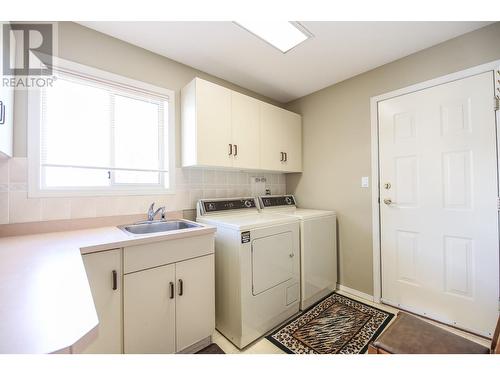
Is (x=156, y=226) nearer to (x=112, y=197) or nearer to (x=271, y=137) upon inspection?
(x=112, y=197)

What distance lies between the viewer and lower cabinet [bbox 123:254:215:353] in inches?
49.9

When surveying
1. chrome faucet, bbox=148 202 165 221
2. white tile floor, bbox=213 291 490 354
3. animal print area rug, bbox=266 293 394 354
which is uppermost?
chrome faucet, bbox=148 202 165 221

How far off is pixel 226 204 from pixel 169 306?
1048 mm

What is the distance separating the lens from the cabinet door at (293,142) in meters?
2.65

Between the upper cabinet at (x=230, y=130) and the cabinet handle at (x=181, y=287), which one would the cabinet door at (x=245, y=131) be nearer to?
the upper cabinet at (x=230, y=130)

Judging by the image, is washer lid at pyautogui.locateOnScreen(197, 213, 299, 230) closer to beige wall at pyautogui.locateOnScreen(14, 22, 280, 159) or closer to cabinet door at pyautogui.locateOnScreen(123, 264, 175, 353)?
cabinet door at pyautogui.locateOnScreen(123, 264, 175, 353)

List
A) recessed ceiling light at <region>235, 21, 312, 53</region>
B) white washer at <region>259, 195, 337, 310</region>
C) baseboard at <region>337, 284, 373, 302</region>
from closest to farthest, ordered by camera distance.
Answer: recessed ceiling light at <region>235, 21, 312, 53</region>, white washer at <region>259, 195, 337, 310</region>, baseboard at <region>337, 284, 373, 302</region>

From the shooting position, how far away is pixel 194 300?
1.50m

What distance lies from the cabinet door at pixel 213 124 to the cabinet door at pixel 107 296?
989mm

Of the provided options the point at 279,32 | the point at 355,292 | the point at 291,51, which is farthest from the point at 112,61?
the point at 355,292

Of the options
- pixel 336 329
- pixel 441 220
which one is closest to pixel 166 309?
pixel 336 329

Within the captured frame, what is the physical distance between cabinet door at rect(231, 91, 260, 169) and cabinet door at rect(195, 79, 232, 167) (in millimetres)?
73

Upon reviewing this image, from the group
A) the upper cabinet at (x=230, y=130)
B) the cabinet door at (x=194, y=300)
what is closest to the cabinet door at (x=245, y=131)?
the upper cabinet at (x=230, y=130)

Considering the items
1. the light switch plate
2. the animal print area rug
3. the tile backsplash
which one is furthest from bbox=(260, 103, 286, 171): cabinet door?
the animal print area rug
